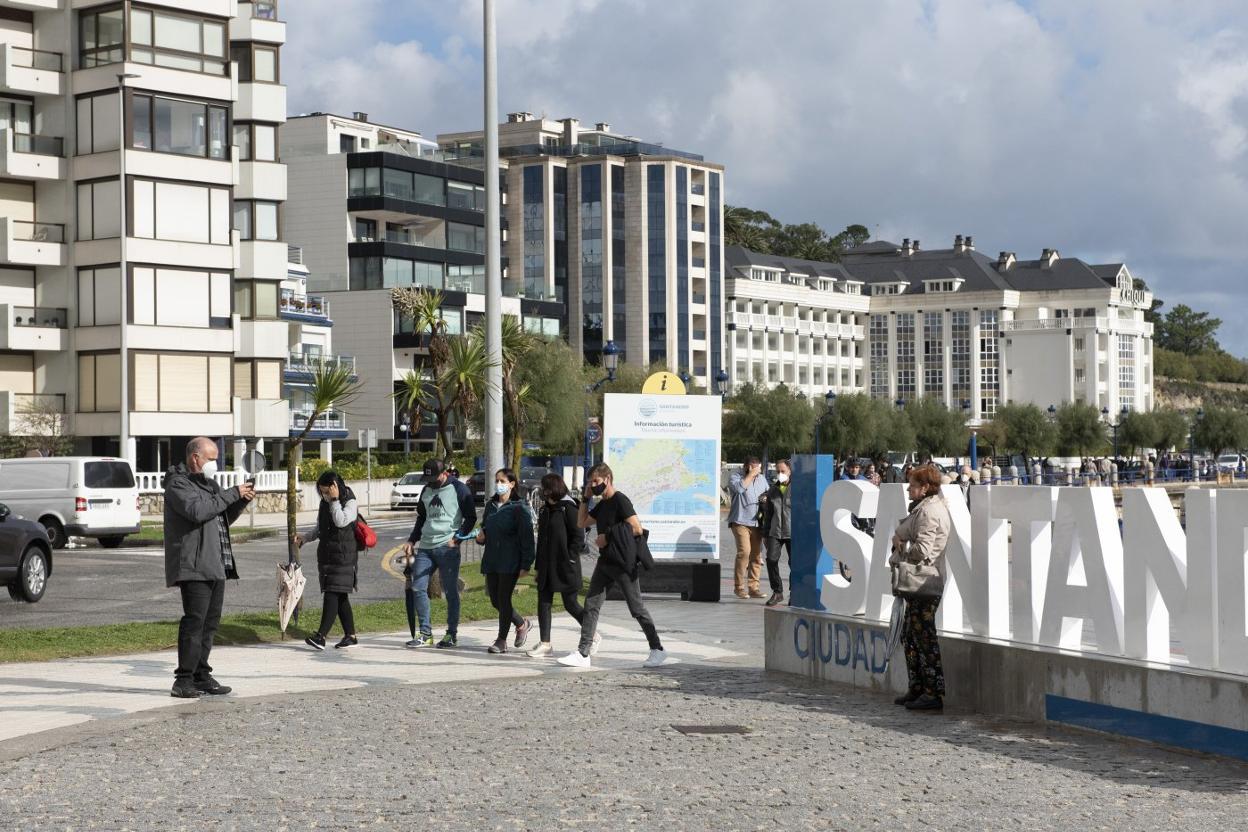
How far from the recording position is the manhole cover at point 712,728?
1112 cm

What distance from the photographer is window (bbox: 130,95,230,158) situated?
2126 inches

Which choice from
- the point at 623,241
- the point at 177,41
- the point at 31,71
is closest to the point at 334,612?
the point at 177,41

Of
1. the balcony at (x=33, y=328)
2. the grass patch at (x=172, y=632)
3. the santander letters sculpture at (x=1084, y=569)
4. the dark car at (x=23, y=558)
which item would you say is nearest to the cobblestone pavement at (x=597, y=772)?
the santander letters sculpture at (x=1084, y=569)

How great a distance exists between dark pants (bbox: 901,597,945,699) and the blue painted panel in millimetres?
918

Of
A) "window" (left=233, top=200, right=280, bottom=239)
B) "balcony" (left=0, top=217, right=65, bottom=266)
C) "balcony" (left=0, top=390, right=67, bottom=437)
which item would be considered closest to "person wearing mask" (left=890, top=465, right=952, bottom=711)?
"balcony" (left=0, top=390, right=67, bottom=437)

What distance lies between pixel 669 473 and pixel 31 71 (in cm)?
3910

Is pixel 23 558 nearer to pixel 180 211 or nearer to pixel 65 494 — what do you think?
pixel 65 494

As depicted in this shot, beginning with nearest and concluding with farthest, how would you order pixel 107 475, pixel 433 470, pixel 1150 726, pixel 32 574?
pixel 1150 726 → pixel 433 470 → pixel 32 574 → pixel 107 475

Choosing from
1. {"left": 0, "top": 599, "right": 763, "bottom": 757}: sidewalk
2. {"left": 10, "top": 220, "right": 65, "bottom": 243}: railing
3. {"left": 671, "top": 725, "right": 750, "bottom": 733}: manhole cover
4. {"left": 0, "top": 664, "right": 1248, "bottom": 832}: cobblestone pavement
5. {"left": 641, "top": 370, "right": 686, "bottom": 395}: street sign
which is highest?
{"left": 10, "top": 220, "right": 65, "bottom": 243}: railing

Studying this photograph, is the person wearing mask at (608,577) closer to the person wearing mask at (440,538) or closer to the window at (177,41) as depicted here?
the person wearing mask at (440,538)

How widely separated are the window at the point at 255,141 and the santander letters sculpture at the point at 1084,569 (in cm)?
4961

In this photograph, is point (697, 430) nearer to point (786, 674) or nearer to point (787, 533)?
point (787, 533)

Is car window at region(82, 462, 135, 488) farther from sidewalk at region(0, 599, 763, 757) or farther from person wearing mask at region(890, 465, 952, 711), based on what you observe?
person wearing mask at region(890, 465, 952, 711)

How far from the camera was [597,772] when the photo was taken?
9.49 m
